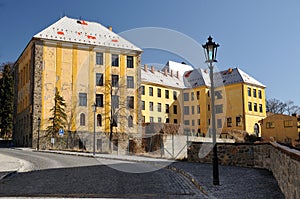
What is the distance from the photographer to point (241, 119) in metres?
62.2

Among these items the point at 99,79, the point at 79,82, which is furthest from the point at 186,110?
the point at 79,82

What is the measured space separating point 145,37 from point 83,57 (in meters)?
26.2

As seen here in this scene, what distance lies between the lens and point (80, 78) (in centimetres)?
4597

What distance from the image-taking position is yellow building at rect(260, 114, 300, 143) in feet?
186

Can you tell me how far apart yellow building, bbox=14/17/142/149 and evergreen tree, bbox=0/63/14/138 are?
9818 mm

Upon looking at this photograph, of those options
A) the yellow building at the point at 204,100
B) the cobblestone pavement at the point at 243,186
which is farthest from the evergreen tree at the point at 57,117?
the cobblestone pavement at the point at 243,186

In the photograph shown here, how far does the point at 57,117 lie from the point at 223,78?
35803 millimetres

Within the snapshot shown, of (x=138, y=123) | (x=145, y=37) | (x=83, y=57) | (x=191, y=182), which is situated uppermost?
(x=83, y=57)

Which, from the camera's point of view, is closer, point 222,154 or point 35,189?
point 35,189

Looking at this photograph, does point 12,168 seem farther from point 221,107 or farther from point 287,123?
point 221,107

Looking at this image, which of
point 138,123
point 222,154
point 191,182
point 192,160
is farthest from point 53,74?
point 191,182

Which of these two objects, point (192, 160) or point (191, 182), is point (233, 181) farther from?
point (192, 160)

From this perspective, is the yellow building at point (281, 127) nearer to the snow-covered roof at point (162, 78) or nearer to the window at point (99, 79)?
the snow-covered roof at point (162, 78)

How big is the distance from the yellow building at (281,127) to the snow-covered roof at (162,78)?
17207 millimetres
